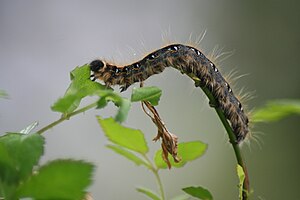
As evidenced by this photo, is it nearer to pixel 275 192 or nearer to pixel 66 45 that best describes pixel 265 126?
pixel 275 192

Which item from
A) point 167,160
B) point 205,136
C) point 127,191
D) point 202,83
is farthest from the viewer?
point 205,136

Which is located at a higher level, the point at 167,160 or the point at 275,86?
the point at 167,160

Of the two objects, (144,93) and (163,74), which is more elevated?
(144,93)

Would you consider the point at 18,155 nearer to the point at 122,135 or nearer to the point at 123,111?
the point at 123,111

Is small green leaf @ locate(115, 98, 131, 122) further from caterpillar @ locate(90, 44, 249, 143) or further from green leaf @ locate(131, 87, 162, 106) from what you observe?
caterpillar @ locate(90, 44, 249, 143)

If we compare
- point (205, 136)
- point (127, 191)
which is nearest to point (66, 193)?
point (127, 191)

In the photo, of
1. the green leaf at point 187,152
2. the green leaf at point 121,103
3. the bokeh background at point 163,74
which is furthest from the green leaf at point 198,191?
the bokeh background at point 163,74

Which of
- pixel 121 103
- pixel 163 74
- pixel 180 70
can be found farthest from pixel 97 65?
pixel 163 74
